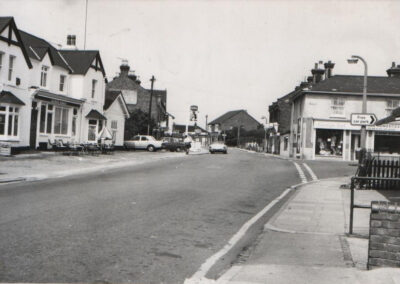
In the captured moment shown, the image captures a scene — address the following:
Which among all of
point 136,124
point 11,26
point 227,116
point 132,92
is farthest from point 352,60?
point 227,116

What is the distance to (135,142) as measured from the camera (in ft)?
164

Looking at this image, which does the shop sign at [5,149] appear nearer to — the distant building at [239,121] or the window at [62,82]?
the window at [62,82]

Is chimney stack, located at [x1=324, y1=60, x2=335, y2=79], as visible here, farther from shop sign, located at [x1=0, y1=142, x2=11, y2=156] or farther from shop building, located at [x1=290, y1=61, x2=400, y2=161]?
shop sign, located at [x1=0, y1=142, x2=11, y2=156]

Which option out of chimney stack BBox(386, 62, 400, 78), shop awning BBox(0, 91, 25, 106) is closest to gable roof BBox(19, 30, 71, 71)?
shop awning BBox(0, 91, 25, 106)

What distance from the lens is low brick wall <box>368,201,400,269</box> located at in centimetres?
642

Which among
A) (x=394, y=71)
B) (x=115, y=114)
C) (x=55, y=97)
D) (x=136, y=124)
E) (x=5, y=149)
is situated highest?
(x=394, y=71)

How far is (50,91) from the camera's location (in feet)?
115

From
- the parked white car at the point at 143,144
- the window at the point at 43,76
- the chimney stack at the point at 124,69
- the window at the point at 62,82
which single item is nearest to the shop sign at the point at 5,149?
the window at the point at 43,76

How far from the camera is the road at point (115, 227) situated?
631 centimetres

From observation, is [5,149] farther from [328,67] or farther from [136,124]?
[328,67]

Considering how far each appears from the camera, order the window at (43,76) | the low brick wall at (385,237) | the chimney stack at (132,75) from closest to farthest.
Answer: the low brick wall at (385,237) → the window at (43,76) → the chimney stack at (132,75)

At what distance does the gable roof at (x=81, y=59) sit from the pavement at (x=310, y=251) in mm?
28699

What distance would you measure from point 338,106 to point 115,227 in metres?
41.2

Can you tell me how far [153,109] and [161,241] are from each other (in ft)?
210
